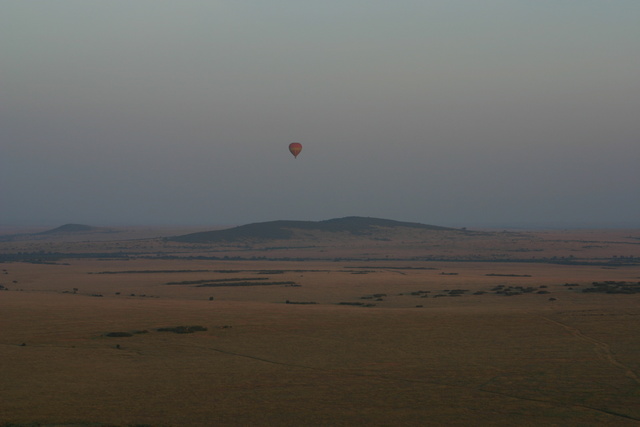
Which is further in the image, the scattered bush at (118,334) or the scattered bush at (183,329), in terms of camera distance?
the scattered bush at (183,329)

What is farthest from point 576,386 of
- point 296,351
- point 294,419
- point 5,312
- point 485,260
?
point 485,260

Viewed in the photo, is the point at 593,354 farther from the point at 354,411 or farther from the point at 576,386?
the point at 354,411

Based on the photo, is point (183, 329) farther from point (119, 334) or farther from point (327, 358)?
point (327, 358)

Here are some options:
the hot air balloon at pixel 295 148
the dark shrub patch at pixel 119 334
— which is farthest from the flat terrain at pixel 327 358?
the hot air balloon at pixel 295 148

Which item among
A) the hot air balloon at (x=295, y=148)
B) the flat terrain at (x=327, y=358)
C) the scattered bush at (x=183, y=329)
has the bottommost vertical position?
the flat terrain at (x=327, y=358)

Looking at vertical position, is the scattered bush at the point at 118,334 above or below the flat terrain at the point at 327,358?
above

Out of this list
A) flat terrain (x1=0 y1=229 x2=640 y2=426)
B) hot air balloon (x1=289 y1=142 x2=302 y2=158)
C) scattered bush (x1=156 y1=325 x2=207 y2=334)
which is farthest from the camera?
hot air balloon (x1=289 y1=142 x2=302 y2=158)

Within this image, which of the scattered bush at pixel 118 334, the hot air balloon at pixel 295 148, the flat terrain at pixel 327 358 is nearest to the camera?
the flat terrain at pixel 327 358

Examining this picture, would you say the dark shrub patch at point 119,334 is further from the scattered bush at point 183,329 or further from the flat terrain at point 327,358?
the scattered bush at point 183,329

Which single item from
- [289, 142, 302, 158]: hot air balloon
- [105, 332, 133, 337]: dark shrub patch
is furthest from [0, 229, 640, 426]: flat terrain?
[289, 142, 302, 158]: hot air balloon

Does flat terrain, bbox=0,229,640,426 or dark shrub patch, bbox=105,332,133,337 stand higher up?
dark shrub patch, bbox=105,332,133,337

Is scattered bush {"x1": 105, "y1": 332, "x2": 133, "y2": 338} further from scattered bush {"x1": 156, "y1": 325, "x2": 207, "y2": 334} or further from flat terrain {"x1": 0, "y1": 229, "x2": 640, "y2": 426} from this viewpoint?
scattered bush {"x1": 156, "y1": 325, "x2": 207, "y2": 334}
